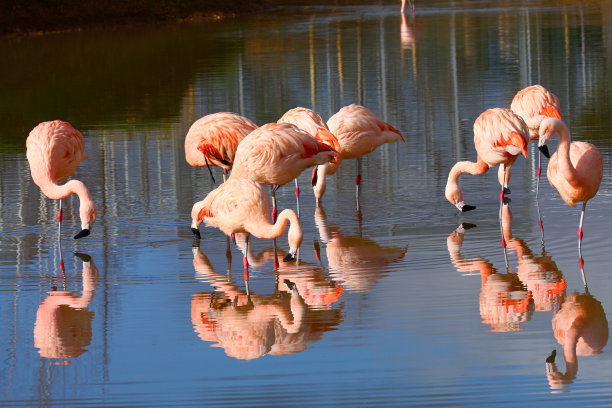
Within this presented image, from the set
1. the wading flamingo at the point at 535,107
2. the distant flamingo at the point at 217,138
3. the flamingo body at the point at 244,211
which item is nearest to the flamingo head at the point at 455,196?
the wading flamingo at the point at 535,107

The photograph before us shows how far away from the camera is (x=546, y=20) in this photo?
29.3 meters

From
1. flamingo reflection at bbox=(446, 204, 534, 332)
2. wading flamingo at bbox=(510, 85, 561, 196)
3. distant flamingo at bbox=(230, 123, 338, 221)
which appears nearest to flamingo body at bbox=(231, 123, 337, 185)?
distant flamingo at bbox=(230, 123, 338, 221)

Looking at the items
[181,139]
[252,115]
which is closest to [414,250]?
[181,139]

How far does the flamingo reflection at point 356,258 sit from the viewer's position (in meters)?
7.36

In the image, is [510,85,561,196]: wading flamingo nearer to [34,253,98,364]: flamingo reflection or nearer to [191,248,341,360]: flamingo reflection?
[191,248,341,360]: flamingo reflection

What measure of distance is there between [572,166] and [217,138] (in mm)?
3534

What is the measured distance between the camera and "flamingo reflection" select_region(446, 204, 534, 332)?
6262 millimetres

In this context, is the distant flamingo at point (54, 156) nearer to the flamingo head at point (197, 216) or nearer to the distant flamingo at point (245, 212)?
the flamingo head at point (197, 216)

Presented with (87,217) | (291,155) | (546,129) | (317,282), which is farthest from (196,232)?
(546,129)

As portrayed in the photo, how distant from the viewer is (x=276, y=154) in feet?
28.2

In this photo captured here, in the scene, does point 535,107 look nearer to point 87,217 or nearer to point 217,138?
point 217,138

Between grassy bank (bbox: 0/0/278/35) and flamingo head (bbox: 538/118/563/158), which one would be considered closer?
flamingo head (bbox: 538/118/563/158)

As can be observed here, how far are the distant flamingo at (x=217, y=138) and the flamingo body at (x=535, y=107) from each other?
2.73 meters

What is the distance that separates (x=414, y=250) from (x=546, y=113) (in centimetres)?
310
